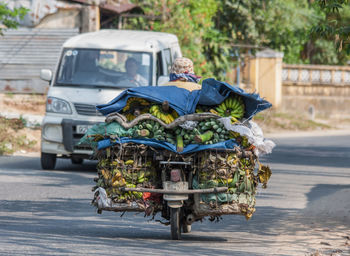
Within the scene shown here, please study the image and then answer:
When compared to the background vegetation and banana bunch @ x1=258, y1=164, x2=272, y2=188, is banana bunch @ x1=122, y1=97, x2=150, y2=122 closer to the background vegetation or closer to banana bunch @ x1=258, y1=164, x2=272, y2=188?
banana bunch @ x1=258, y1=164, x2=272, y2=188

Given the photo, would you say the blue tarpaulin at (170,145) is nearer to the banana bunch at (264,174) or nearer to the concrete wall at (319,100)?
the banana bunch at (264,174)

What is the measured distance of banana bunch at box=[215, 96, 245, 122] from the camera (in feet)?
27.2

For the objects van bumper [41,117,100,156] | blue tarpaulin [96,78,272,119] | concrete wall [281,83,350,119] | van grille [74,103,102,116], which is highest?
blue tarpaulin [96,78,272,119]

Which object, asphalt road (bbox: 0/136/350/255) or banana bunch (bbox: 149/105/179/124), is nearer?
asphalt road (bbox: 0/136/350/255)

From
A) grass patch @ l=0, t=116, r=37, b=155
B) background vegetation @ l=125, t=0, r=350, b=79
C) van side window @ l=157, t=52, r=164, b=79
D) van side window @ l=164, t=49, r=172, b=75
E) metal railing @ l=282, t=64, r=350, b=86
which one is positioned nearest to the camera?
van side window @ l=157, t=52, r=164, b=79

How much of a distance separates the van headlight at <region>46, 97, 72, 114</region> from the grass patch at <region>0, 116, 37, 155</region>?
372 cm

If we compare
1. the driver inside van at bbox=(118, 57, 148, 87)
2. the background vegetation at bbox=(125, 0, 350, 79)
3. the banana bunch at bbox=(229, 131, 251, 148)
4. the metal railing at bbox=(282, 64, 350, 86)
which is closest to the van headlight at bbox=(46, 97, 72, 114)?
the driver inside van at bbox=(118, 57, 148, 87)

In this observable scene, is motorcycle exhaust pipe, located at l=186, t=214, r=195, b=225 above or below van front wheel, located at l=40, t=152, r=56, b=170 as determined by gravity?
above

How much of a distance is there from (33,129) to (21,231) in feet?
41.0

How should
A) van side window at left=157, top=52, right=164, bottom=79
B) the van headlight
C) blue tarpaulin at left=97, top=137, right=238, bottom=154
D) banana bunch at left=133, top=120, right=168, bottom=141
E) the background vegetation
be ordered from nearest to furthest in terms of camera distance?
1. blue tarpaulin at left=97, top=137, right=238, bottom=154
2. banana bunch at left=133, top=120, right=168, bottom=141
3. the van headlight
4. van side window at left=157, top=52, right=164, bottom=79
5. the background vegetation

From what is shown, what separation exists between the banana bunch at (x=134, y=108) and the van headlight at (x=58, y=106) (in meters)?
6.32

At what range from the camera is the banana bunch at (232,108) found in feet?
27.2

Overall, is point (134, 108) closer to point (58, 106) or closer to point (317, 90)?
point (58, 106)

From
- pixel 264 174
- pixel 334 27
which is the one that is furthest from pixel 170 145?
pixel 334 27
